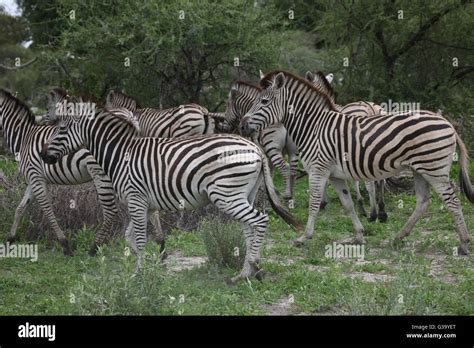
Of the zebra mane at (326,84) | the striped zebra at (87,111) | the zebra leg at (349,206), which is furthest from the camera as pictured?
the zebra mane at (326,84)

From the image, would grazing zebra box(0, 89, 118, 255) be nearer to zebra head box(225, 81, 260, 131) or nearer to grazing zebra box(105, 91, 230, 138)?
grazing zebra box(105, 91, 230, 138)

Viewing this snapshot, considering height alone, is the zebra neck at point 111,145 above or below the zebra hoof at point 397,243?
above

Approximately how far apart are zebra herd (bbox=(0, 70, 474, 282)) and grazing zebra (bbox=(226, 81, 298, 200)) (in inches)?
41.7

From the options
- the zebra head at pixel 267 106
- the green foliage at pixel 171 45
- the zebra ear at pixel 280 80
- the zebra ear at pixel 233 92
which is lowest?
the zebra head at pixel 267 106

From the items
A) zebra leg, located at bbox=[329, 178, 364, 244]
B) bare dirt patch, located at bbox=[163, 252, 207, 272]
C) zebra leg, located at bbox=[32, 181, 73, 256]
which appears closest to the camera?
bare dirt patch, located at bbox=[163, 252, 207, 272]

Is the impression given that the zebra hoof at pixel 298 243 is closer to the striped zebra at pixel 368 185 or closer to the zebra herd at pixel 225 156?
the zebra herd at pixel 225 156

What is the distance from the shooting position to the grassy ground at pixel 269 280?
628cm

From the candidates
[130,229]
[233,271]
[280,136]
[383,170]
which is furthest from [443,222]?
[130,229]

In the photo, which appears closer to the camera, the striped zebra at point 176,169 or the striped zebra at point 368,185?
the striped zebra at point 176,169

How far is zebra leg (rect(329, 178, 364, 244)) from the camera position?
9.56 metres

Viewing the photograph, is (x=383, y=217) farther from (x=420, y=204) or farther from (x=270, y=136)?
(x=270, y=136)

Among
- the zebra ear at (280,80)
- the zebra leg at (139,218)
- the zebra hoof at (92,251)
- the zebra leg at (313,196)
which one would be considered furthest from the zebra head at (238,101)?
the zebra leg at (139,218)

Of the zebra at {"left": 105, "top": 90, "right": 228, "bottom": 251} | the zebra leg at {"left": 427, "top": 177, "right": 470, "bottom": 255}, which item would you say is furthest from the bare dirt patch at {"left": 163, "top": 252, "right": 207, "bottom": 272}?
the zebra leg at {"left": 427, "top": 177, "right": 470, "bottom": 255}

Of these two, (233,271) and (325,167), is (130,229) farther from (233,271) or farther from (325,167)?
(325,167)
